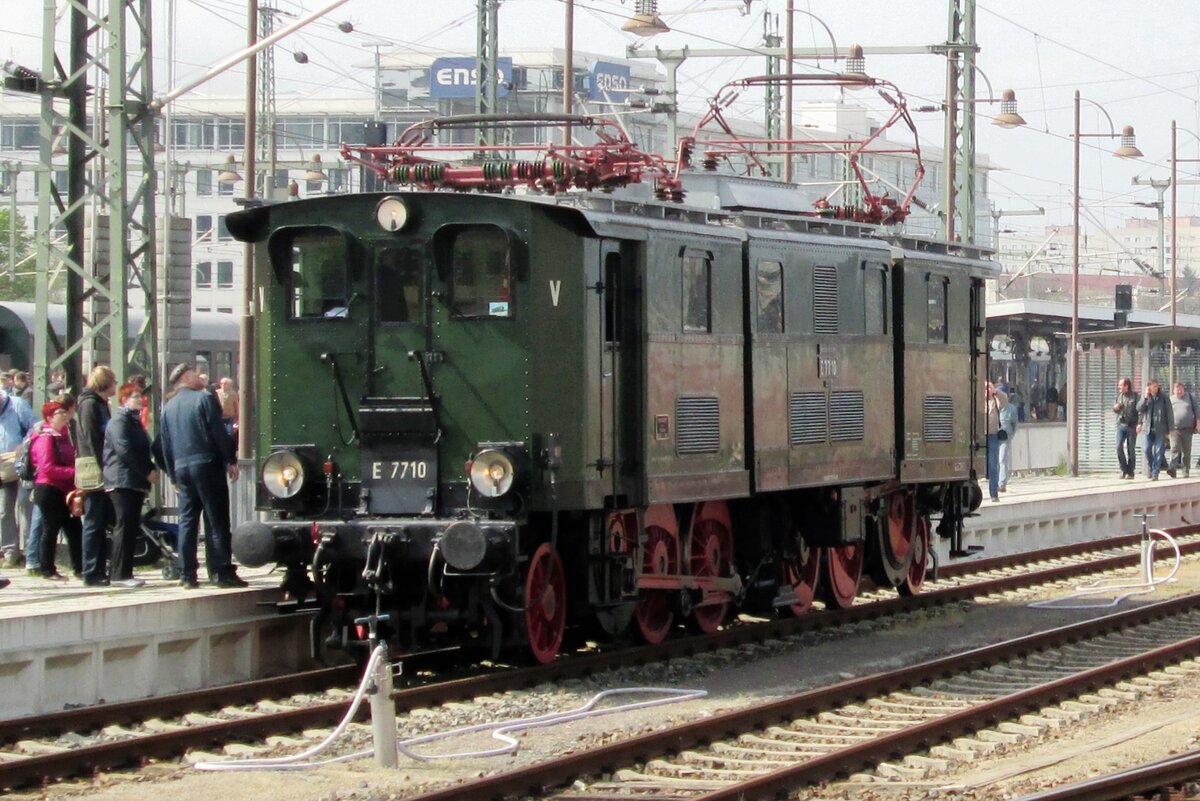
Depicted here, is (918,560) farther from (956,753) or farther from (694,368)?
(956,753)

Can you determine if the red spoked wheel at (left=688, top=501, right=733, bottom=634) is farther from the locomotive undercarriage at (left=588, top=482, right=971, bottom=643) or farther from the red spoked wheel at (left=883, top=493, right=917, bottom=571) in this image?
the red spoked wheel at (left=883, top=493, right=917, bottom=571)

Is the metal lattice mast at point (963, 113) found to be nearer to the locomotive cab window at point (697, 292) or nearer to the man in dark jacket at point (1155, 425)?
the man in dark jacket at point (1155, 425)

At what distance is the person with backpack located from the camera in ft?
57.9

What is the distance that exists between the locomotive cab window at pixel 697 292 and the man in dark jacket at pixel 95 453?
4.81 m

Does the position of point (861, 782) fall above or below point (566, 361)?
below

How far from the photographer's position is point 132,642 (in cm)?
1263

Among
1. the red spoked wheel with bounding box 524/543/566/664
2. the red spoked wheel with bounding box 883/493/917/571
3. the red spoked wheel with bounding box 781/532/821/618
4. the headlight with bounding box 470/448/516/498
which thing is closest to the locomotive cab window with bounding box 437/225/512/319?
the headlight with bounding box 470/448/516/498

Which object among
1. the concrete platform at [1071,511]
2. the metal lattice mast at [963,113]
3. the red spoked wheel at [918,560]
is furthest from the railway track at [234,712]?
the metal lattice mast at [963,113]

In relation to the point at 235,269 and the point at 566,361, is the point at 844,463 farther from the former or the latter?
the point at 235,269

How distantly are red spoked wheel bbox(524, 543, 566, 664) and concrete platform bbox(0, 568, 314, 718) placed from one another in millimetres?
2015

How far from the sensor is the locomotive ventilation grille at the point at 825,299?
1614cm

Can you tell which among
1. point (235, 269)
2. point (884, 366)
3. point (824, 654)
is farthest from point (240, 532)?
Answer: point (235, 269)

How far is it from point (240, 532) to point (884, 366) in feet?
22.1

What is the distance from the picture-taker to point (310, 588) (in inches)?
530
